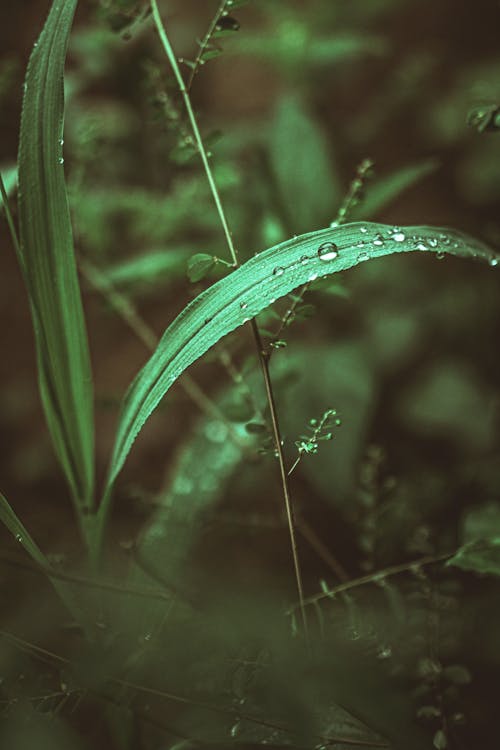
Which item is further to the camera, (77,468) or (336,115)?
(336,115)

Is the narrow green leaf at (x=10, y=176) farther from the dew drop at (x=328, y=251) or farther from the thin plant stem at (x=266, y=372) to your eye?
the dew drop at (x=328, y=251)

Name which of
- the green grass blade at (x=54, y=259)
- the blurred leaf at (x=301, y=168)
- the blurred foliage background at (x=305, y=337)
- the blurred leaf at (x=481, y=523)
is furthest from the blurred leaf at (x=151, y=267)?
the blurred leaf at (x=481, y=523)

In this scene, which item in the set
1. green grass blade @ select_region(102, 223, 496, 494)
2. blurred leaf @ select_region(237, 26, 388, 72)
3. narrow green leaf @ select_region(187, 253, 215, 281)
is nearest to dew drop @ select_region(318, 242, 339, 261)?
green grass blade @ select_region(102, 223, 496, 494)

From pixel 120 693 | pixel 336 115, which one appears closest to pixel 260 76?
pixel 336 115

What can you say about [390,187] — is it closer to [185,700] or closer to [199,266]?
[199,266]

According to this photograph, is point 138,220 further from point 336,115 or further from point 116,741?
point 116,741

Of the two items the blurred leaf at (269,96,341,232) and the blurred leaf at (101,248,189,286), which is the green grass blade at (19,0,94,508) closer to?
the blurred leaf at (101,248,189,286)
